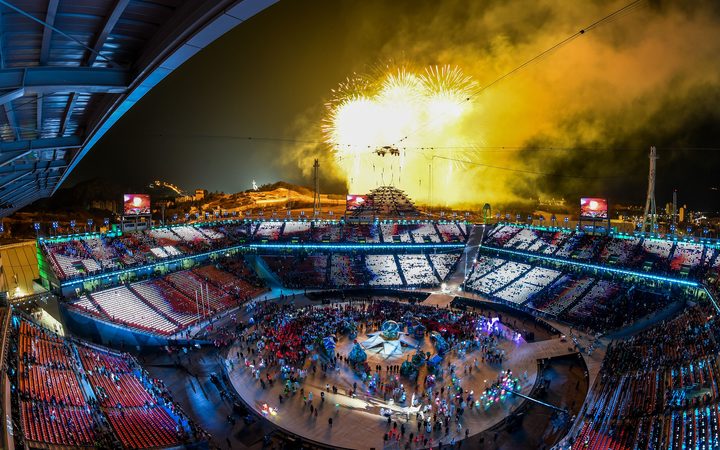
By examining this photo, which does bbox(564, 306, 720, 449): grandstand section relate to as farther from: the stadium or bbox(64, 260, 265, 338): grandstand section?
Result: bbox(64, 260, 265, 338): grandstand section

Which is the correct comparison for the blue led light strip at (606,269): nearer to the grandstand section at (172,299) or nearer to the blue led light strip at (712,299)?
the blue led light strip at (712,299)

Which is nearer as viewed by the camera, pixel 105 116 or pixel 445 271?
pixel 105 116

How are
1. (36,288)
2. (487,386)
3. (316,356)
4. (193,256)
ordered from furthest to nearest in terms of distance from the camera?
(193,256) → (36,288) → (316,356) → (487,386)

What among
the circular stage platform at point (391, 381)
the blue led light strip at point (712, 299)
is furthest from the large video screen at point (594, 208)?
Answer: the circular stage platform at point (391, 381)

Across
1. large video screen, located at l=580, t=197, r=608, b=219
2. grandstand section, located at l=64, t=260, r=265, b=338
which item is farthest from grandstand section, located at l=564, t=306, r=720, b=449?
grandstand section, located at l=64, t=260, r=265, b=338

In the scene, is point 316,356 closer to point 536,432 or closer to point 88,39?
point 536,432

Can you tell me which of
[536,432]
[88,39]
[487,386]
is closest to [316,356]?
[487,386]

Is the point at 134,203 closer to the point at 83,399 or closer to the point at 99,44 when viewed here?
the point at 83,399

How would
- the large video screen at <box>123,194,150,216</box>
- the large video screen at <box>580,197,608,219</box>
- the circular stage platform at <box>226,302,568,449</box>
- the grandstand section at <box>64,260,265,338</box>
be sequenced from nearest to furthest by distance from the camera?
the circular stage platform at <box>226,302,568,449</box> < the grandstand section at <box>64,260,265,338</box> < the large video screen at <box>123,194,150,216</box> < the large video screen at <box>580,197,608,219</box>
